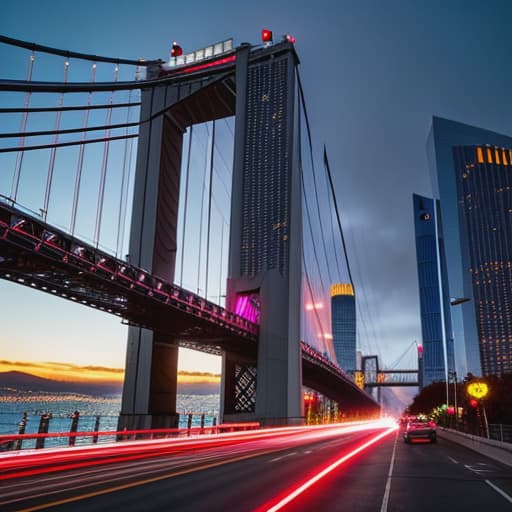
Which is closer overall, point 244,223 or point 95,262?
point 95,262

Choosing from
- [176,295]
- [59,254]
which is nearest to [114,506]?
[59,254]

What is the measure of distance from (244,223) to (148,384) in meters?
22.3

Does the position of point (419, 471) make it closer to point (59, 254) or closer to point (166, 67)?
point (59, 254)

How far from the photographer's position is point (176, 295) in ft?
156

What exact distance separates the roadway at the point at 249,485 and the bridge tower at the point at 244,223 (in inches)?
1435

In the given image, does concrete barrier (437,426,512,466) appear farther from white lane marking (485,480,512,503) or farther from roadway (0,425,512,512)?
white lane marking (485,480,512,503)

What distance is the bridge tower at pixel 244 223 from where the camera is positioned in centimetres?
5827

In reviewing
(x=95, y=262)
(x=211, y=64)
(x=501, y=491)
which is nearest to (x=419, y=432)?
(x=501, y=491)

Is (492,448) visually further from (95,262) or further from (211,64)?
(211,64)

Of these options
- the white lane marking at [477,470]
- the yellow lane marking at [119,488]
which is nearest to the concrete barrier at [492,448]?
the white lane marking at [477,470]

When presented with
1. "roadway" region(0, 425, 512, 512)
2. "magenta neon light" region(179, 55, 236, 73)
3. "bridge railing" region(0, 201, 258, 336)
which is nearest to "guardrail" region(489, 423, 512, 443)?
"roadway" region(0, 425, 512, 512)

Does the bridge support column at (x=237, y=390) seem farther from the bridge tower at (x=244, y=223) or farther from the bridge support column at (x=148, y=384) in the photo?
the bridge support column at (x=148, y=384)

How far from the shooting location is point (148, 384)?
183ft

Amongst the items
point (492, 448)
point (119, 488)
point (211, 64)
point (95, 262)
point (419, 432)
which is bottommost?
point (119, 488)
